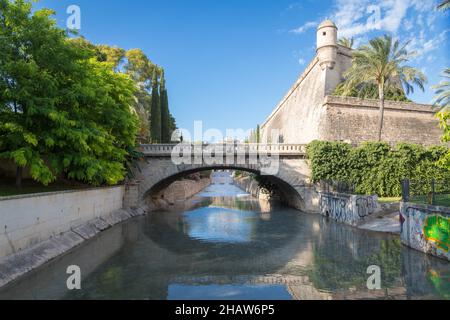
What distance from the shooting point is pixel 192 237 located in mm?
17859

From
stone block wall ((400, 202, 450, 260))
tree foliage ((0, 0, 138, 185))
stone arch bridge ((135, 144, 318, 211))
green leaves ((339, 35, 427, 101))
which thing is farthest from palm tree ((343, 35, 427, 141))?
tree foliage ((0, 0, 138, 185))

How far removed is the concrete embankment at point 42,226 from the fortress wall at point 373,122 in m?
22.0

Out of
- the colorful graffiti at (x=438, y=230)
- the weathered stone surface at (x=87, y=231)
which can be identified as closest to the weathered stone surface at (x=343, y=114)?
the colorful graffiti at (x=438, y=230)

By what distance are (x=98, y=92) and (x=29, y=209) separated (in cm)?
715

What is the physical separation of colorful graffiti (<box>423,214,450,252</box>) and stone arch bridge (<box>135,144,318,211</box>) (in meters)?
14.7

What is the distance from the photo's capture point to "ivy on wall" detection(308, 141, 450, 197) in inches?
1031

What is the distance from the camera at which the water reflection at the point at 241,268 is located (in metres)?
9.05

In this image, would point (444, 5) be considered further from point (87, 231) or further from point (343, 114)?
point (87, 231)

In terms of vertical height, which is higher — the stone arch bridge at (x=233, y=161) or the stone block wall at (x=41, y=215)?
the stone arch bridge at (x=233, y=161)

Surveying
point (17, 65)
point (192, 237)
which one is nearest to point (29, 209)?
point (17, 65)

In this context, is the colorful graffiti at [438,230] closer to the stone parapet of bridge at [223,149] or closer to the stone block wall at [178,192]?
the stone parapet of bridge at [223,149]

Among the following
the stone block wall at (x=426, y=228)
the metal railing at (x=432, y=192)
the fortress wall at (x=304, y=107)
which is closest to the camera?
the stone block wall at (x=426, y=228)

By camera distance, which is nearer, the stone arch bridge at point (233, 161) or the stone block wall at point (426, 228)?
the stone block wall at point (426, 228)
